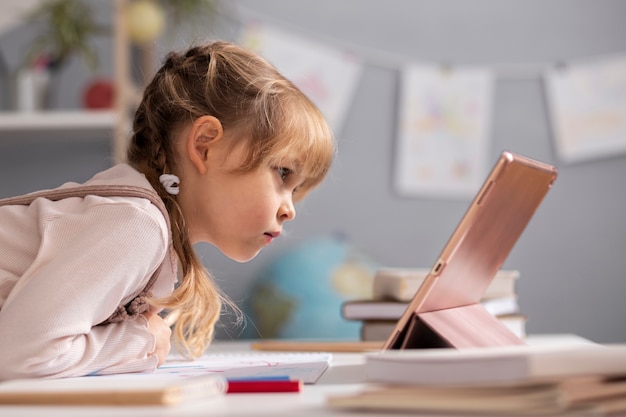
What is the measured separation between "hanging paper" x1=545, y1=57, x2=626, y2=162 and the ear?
183 cm

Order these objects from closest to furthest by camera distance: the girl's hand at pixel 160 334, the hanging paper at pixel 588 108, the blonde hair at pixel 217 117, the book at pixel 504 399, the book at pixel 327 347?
the book at pixel 504 399, the girl's hand at pixel 160 334, the blonde hair at pixel 217 117, the book at pixel 327 347, the hanging paper at pixel 588 108

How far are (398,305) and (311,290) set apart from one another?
106 cm

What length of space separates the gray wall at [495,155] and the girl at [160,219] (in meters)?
1.50

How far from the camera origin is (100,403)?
0.57 metres

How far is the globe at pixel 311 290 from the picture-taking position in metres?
2.22

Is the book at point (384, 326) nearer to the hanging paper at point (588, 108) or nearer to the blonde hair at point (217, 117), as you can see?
the blonde hair at point (217, 117)

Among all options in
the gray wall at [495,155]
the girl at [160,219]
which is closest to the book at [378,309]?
the girl at [160,219]

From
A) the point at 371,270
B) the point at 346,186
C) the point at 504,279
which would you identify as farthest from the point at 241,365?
the point at 346,186

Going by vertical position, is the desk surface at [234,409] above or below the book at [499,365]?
below

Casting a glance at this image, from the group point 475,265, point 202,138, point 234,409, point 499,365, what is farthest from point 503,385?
point 202,138

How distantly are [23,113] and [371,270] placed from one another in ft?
3.50

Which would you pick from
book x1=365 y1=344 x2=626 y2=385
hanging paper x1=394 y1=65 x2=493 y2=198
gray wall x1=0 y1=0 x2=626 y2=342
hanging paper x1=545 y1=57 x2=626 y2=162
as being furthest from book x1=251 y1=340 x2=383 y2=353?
hanging paper x1=545 y1=57 x2=626 y2=162

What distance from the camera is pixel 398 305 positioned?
4.00ft

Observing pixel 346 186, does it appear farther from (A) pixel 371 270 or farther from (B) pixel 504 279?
(B) pixel 504 279
